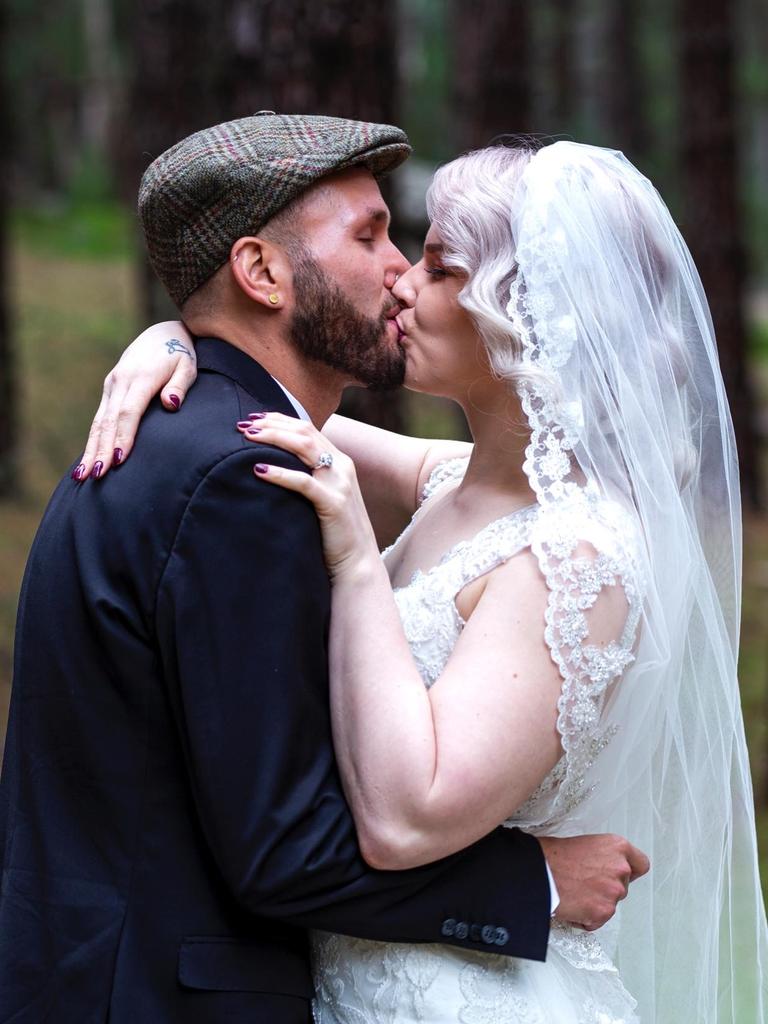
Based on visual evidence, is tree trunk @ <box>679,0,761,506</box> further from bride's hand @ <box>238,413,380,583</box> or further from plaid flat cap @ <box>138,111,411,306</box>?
bride's hand @ <box>238,413,380,583</box>

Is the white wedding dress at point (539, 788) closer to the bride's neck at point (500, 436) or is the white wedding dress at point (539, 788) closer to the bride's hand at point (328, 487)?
the bride's neck at point (500, 436)

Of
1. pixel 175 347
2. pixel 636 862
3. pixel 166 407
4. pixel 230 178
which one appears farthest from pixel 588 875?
pixel 230 178

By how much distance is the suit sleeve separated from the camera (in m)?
2.34

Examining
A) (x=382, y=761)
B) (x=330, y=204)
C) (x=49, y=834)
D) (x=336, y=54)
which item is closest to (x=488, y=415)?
(x=330, y=204)

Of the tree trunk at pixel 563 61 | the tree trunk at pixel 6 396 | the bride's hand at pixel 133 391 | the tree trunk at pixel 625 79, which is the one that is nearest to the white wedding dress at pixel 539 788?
the bride's hand at pixel 133 391

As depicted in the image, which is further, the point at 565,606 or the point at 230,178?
the point at 230,178

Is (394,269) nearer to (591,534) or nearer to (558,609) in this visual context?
(591,534)

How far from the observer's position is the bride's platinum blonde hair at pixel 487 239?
2.68 m

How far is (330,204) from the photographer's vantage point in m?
2.74

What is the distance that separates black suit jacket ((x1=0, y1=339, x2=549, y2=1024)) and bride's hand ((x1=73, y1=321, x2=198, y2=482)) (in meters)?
0.04

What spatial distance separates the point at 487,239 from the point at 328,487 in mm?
635

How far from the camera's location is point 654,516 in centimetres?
272

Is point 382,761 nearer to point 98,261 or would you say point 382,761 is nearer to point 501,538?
point 501,538

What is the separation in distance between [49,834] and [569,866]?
38.7 inches
